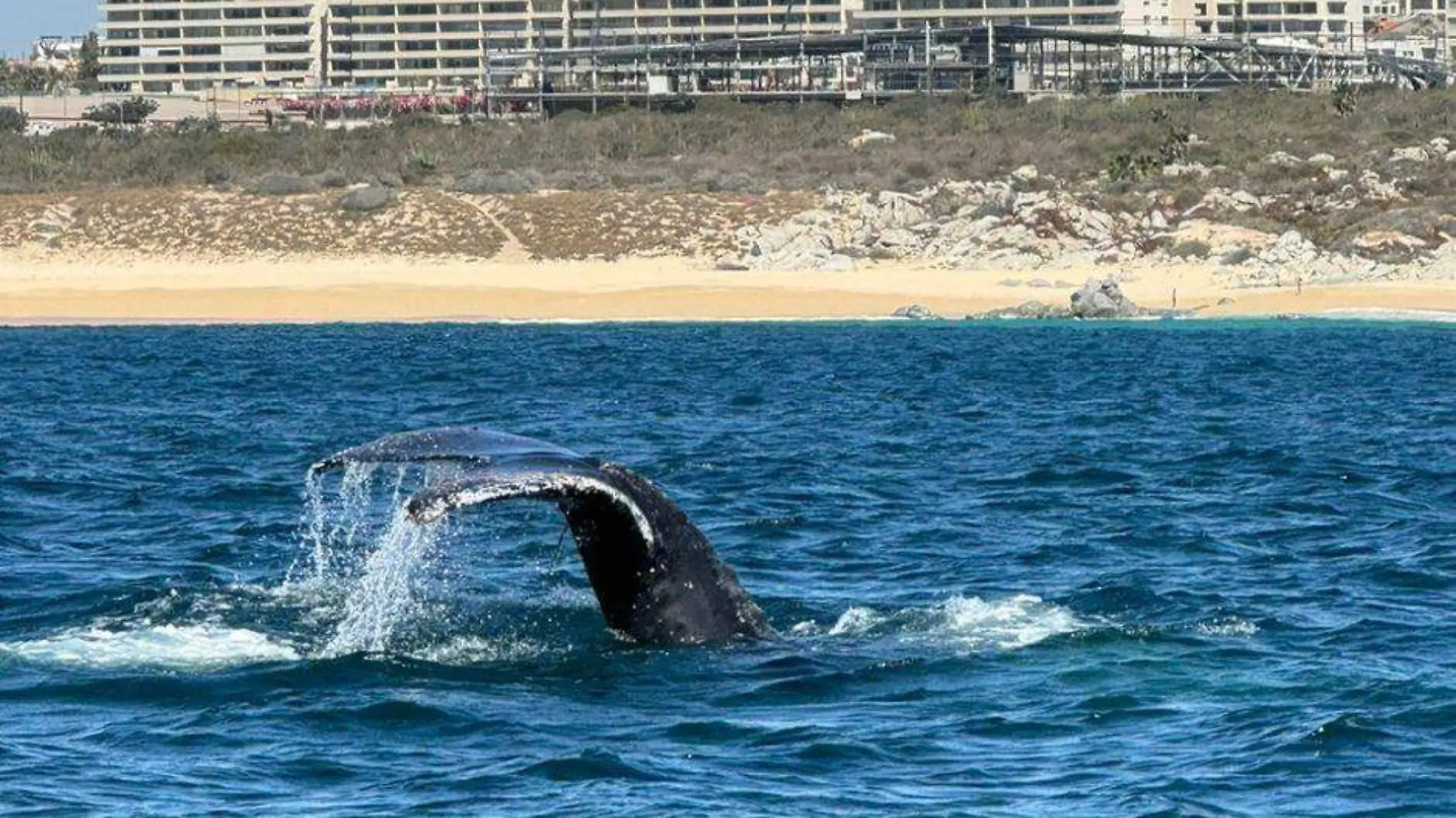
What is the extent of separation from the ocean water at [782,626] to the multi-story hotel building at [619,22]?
133169mm

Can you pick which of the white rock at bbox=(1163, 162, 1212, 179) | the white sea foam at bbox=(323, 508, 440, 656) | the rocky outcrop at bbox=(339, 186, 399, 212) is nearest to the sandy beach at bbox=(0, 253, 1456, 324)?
the rocky outcrop at bbox=(339, 186, 399, 212)

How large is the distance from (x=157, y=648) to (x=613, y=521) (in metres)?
4.38

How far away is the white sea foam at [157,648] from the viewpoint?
57.1 ft

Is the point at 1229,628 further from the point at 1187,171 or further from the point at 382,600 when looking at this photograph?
the point at 1187,171

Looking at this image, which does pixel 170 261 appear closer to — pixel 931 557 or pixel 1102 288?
pixel 1102 288

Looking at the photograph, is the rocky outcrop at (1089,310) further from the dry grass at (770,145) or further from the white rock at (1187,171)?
the dry grass at (770,145)

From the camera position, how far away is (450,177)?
316ft

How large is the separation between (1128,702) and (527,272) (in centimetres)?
6420

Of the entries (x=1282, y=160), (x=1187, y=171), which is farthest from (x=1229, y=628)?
(x=1282, y=160)

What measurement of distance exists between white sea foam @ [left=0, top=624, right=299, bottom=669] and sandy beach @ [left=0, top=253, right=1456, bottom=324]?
5097 centimetres

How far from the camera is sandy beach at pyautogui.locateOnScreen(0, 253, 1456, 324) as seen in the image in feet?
230

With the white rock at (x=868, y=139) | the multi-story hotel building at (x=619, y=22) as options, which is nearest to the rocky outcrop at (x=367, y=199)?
the white rock at (x=868, y=139)

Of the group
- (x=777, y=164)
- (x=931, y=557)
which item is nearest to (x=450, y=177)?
(x=777, y=164)

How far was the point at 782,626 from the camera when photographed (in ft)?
61.0
